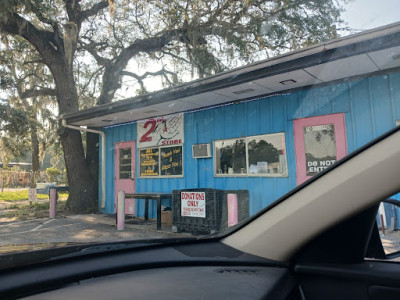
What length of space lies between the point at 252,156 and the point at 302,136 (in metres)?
1.41

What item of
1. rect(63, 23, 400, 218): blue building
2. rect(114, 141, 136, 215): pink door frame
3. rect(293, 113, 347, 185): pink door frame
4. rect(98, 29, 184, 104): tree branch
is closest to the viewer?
rect(63, 23, 400, 218): blue building

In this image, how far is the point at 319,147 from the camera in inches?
272

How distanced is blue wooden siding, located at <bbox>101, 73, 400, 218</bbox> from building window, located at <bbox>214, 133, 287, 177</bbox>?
0.48 feet

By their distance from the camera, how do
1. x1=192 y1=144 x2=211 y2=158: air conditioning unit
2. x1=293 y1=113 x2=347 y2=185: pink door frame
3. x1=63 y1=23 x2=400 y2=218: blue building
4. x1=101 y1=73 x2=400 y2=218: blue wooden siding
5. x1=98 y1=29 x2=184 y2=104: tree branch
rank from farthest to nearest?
1. x1=98 y1=29 x2=184 y2=104: tree branch
2. x1=192 y1=144 x2=211 y2=158: air conditioning unit
3. x1=293 y1=113 x2=347 y2=185: pink door frame
4. x1=101 y1=73 x2=400 y2=218: blue wooden siding
5. x1=63 y1=23 x2=400 y2=218: blue building

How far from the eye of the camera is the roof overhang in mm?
4845

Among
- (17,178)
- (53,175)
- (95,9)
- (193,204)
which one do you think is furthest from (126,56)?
(53,175)

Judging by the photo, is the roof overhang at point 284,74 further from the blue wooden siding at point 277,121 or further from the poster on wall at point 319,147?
the poster on wall at point 319,147

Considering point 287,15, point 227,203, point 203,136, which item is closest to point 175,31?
point 287,15

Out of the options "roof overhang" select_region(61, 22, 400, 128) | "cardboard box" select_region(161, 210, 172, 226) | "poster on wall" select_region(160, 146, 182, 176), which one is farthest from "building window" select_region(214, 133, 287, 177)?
"cardboard box" select_region(161, 210, 172, 226)

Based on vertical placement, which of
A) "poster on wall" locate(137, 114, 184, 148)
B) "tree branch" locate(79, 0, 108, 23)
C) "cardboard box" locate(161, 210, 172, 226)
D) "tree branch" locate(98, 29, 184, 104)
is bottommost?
"cardboard box" locate(161, 210, 172, 226)

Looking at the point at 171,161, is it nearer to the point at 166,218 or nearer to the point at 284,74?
the point at 166,218

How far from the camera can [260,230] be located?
147 cm

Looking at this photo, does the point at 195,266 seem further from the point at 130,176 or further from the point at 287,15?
the point at 287,15

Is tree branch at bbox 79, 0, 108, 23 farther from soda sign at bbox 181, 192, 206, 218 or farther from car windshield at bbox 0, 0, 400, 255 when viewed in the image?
soda sign at bbox 181, 192, 206, 218
